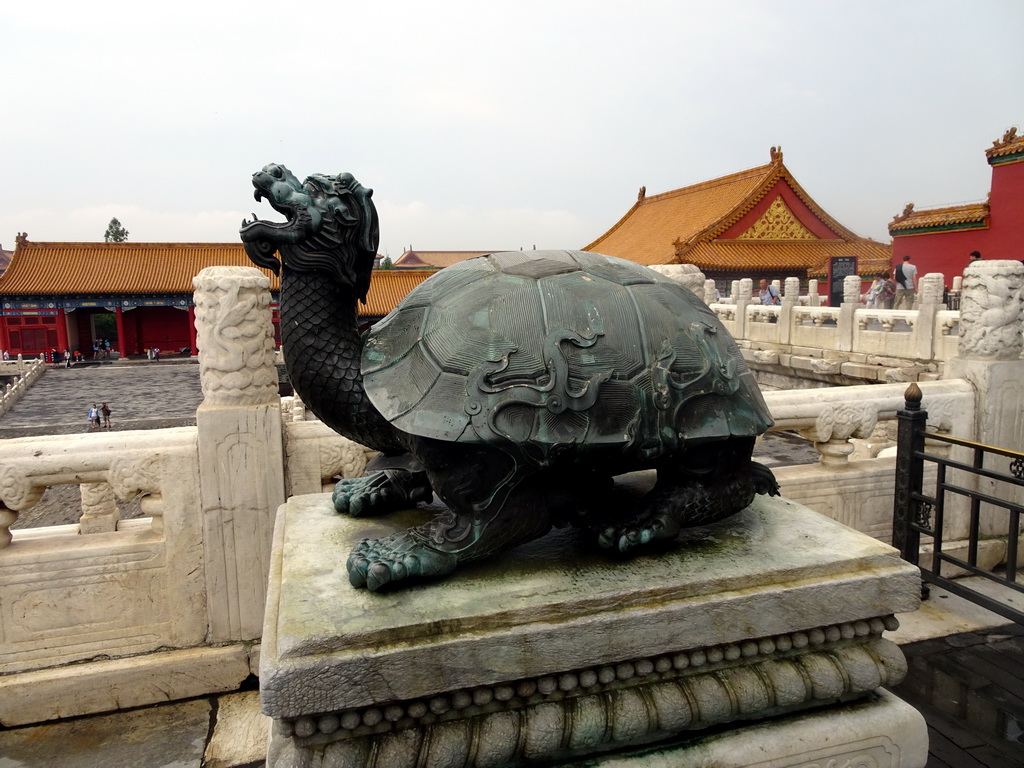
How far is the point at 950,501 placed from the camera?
12.8ft

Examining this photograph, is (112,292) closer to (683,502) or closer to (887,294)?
(887,294)

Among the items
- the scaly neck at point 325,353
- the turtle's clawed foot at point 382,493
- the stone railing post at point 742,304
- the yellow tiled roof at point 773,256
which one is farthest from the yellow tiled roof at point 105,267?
the scaly neck at point 325,353

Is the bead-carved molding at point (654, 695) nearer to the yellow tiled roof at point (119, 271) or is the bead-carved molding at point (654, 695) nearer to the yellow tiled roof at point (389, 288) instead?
the yellow tiled roof at point (119, 271)

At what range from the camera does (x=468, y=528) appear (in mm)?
1788

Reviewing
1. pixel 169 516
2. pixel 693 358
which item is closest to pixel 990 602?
pixel 693 358

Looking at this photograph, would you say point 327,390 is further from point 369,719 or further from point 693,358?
point 693,358

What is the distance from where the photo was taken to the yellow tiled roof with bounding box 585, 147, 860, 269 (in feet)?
75.9

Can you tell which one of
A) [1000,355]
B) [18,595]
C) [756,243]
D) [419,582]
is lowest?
[18,595]

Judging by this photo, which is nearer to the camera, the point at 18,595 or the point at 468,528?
the point at 468,528

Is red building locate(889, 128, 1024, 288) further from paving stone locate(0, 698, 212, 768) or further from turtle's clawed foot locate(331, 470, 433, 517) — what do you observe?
paving stone locate(0, 698, 212, 768)

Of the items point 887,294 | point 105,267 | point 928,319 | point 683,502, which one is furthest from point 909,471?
point 105,267

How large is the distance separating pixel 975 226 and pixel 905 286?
6711mm

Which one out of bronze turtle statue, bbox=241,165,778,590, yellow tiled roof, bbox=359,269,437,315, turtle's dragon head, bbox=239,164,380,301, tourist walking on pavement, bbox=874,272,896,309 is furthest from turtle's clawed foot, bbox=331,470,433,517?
yellow tiled roof, bbox=359,269,437,315

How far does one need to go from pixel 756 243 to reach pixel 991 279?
21.0m
